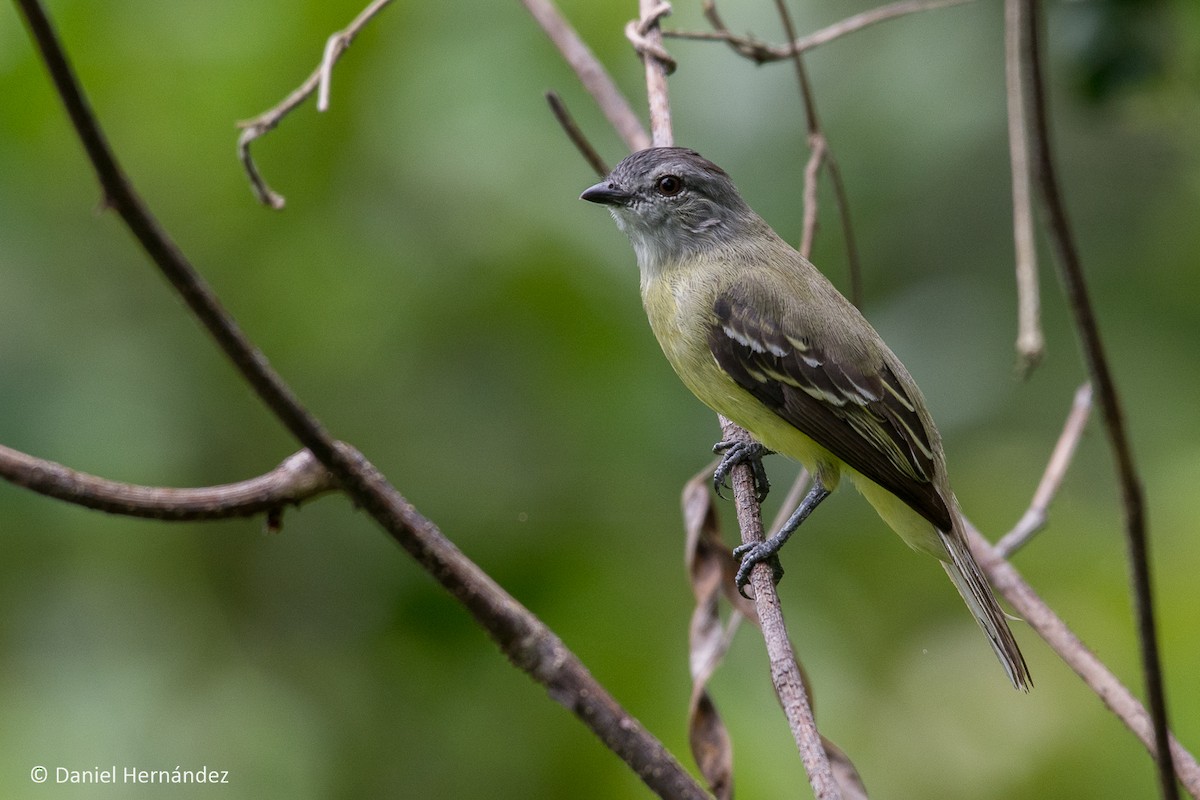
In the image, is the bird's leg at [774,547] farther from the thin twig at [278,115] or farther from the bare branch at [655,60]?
the thin twig at [278,115]

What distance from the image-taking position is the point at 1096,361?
1.34m

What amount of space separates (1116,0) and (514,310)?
2.35 metres

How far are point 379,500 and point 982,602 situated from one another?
246cm

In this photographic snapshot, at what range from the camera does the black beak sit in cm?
400

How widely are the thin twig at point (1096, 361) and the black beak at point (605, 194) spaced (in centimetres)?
267

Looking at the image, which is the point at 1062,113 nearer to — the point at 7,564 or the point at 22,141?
the point at 22,141

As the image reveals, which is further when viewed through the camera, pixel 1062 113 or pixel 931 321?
pixel 1062 113

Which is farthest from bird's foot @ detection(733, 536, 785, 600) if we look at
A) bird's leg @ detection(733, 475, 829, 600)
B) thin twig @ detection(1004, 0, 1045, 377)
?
thin twig @ detection(1004, 0, 1045, 377)

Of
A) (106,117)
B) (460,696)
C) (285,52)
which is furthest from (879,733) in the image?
(106,117)

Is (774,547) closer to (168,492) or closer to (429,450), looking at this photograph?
(429,450)

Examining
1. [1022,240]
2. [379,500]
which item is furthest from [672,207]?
[379,500]

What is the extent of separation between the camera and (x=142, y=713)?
11.6ft

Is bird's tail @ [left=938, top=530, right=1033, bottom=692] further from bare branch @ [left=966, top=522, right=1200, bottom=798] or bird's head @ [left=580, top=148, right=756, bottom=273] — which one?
bird's head @ [left=580, top=148, right=756, bottom=273]

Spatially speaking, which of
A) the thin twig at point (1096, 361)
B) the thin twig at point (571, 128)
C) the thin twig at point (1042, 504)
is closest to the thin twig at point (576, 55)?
the thin twig at point (571, 128)
